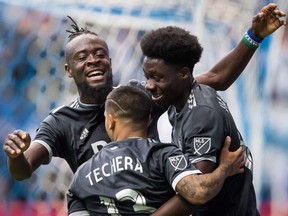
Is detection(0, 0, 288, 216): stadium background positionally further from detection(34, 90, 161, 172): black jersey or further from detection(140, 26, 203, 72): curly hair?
detection(140, 26, 203, 72): curly hair

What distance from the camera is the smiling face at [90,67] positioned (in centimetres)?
412

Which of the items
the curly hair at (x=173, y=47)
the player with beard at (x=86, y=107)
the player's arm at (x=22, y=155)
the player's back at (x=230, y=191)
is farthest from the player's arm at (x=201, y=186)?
the player with beard at (x=86, y=107)

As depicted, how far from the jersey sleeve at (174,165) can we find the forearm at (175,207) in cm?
7

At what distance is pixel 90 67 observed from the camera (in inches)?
163

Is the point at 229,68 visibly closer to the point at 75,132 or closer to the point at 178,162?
the point at 75,132

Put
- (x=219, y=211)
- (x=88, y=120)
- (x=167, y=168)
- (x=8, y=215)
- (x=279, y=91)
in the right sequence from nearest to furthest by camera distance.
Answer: (x=167, y=168), (x=219, y=211), (x=88, y=120), (x=279, y=91), (x=8, y=215)

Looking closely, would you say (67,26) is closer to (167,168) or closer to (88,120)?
(88,120)

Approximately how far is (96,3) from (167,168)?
116 inches

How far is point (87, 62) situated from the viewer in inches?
164

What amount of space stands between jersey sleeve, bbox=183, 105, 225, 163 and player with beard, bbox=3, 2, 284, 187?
557 millimetres

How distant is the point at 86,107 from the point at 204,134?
3.25 feet

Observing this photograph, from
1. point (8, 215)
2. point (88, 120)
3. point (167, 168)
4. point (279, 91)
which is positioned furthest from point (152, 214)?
point (8, 215)

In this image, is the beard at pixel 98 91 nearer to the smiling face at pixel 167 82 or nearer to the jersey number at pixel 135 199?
the smiling face at pixel 167 82

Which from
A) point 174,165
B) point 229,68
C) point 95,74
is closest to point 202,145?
point 174,165
